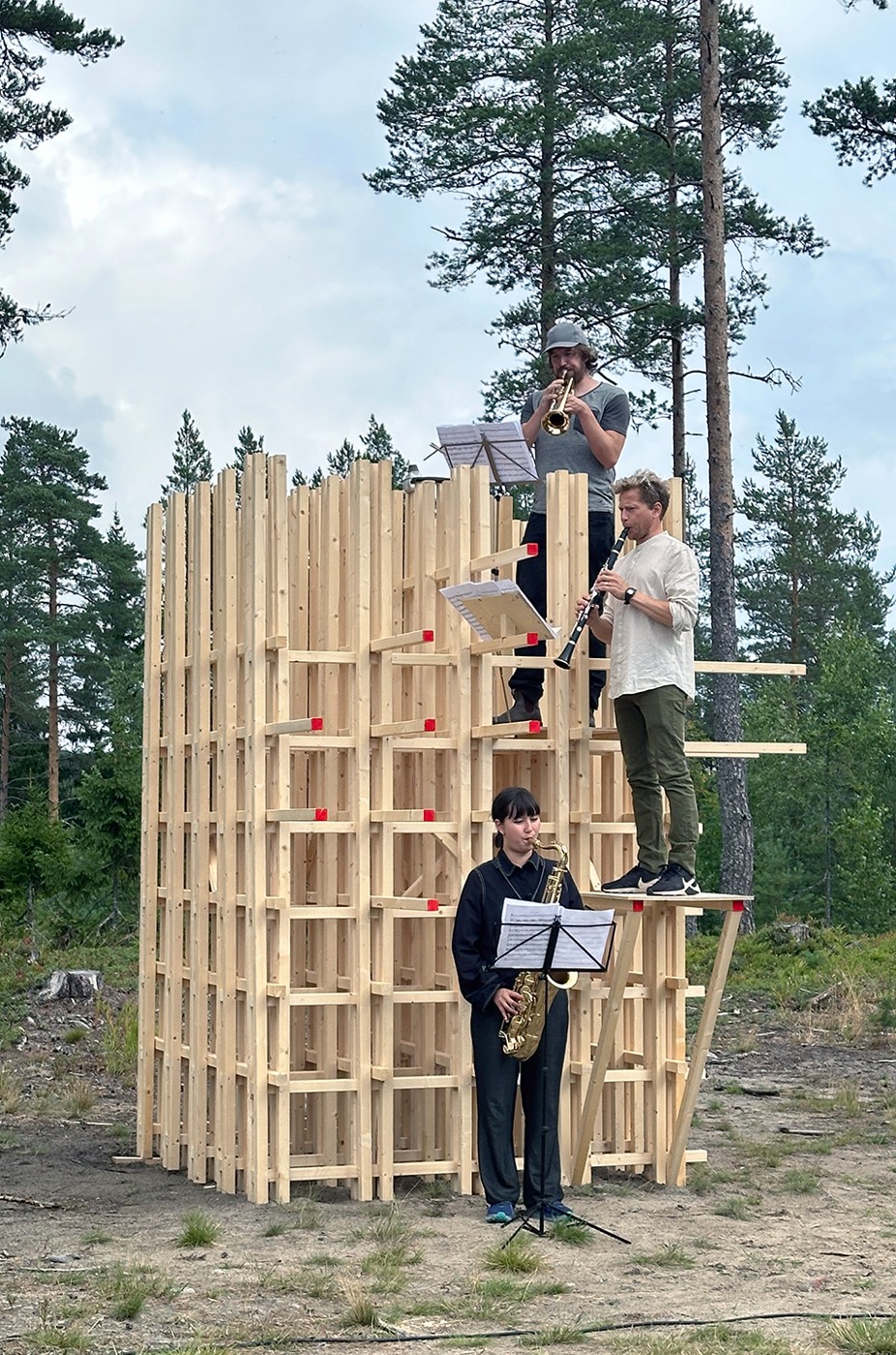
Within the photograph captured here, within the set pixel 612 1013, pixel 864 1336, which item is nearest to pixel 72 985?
pixel 612 1013

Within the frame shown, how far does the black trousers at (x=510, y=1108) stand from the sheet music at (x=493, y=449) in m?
2.59

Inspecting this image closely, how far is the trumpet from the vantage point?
8.96m

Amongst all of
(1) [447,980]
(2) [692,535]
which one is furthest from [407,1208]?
(2) [692,535]

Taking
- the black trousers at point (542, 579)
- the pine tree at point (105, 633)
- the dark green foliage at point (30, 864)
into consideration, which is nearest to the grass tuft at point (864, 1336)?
the black trousers at point (542, 579)

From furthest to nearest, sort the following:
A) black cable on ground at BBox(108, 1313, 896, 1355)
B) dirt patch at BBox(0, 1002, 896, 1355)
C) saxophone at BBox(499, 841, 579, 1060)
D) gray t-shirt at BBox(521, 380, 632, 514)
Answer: gray t-shirt at BBox(521, 380, 632, 514)
saxophone at BBox(499, 841, 579, 1060)
dirt patch at BBox(0, 1002, 896, 1355)
black cable on ground at BBox(108, 1313, 896, 1355)

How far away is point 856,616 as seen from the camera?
135 ft

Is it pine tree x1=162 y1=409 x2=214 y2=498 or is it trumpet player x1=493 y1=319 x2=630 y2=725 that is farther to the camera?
pine tree x1=162 y1=409 x2=214 y2=498

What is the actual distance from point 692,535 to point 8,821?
66.0 ft

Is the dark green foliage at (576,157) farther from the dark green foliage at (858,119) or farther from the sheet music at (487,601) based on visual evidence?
the sheet music at (487,601)

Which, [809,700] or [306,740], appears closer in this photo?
[306,740]

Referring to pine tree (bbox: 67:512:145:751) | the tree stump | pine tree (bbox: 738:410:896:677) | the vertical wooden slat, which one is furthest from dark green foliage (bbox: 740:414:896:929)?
the vertical wooden slat

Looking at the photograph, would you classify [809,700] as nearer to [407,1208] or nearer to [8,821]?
[8,821]

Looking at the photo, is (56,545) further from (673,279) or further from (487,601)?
(487,601)

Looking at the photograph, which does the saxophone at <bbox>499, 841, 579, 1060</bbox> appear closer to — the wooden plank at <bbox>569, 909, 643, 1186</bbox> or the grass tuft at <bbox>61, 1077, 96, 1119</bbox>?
the wooden plank at <bbox>569, 909, 643, 1186</bbox>
